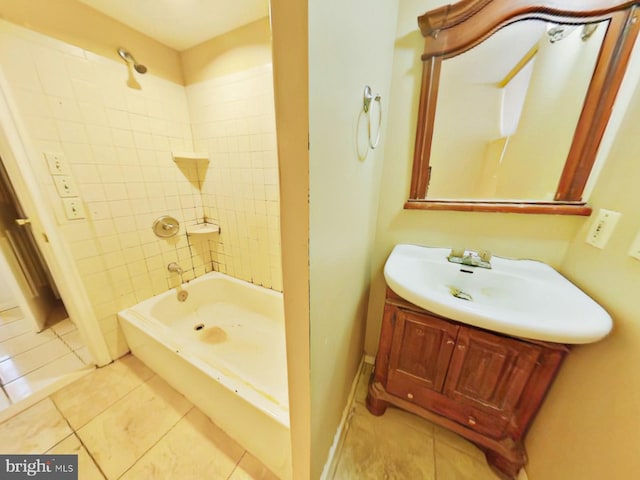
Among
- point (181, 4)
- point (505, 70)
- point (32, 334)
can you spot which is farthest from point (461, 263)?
point (32, 334)

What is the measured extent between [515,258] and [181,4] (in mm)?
2101

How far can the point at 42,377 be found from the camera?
1302 mm

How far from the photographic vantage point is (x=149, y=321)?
4.35 ft

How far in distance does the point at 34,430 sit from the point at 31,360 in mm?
687

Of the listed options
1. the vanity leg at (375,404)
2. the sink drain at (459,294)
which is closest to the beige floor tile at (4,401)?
the vanity leg at (375,404)

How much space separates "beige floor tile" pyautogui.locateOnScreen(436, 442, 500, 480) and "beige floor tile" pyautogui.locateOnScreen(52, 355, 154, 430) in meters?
1.69

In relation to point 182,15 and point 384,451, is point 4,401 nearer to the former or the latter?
point 384,451

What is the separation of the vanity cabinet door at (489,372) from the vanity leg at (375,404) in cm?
35

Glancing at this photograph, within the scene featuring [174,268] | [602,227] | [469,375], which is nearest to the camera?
[602,227]

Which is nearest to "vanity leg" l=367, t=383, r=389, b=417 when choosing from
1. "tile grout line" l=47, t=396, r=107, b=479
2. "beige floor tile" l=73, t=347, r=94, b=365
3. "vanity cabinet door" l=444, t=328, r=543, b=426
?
"vanity cabinet door" l=444, t=328, r=543, b=426

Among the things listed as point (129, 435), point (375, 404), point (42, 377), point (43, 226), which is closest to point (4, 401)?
point (42, 377)

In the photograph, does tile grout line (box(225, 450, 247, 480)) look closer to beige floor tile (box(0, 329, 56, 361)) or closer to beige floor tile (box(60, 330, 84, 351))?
beige floor tile (box(60, 330, 84, 351))

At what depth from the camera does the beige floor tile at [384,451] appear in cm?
90

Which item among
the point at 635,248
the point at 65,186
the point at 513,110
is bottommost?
the point at 635,248
